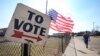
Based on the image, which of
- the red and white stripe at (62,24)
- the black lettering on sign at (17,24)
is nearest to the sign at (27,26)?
the black lettering on sign at (17,24)

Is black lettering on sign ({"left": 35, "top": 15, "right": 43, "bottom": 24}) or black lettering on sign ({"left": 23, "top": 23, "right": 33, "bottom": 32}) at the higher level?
black lettering on sign ({"left": 35, "top": 15, "right": 43, "bottom": 24})

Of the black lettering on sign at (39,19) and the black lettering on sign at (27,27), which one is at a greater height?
the black lettering on sign at (39,19)

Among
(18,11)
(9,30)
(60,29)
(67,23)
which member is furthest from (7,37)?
(67,23)

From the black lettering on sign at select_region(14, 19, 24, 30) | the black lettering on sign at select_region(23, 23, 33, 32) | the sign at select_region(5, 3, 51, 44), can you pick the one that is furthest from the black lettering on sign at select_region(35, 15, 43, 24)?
the black lettering on sign at select_region(14, 19, 24, 30)

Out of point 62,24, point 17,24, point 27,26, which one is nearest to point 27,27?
point 27,26

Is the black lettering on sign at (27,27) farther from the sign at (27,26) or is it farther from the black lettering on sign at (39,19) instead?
the black lettering on sign at (39,19)

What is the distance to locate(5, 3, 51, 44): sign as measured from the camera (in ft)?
9.92

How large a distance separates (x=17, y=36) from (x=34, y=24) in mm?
381

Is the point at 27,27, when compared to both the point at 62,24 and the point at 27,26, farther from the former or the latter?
the point at 62,24

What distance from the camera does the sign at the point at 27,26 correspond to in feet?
9.92

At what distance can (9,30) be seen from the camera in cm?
297

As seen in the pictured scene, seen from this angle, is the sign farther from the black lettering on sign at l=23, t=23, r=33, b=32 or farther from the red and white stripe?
the red and white stripe

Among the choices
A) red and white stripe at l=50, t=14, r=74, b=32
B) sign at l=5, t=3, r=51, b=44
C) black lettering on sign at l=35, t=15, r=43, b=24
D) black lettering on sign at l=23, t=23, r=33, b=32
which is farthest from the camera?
red and white stripe at l=50, t=14, r=74, b=32

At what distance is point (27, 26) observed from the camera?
126 inches
